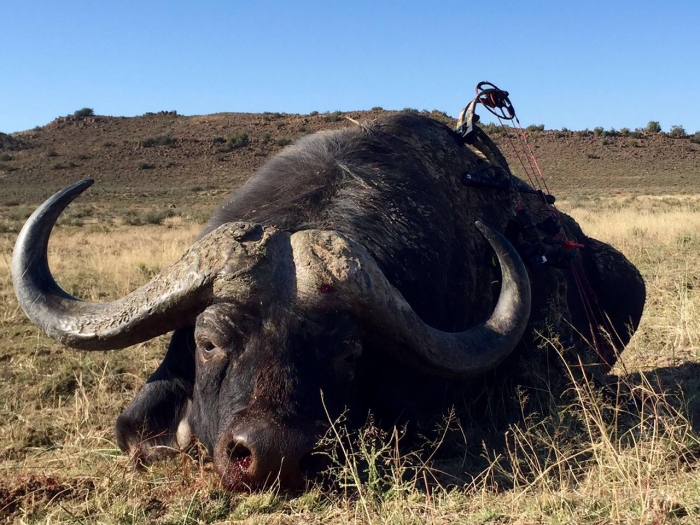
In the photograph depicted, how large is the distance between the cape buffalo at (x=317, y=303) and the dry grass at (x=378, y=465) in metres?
0.20

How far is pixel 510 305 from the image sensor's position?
3.63 meters

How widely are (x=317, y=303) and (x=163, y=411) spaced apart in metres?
1.27

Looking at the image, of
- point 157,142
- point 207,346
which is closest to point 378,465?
point 207,346

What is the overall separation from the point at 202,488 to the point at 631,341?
15.5 ft

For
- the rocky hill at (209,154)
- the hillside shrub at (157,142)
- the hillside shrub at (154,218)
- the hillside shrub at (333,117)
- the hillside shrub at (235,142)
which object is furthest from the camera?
the hillside shrub at (333,117)

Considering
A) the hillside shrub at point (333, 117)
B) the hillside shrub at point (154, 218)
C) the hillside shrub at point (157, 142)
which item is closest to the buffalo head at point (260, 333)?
the hillside shrub at point (154, 218)

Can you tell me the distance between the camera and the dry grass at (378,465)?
2.66m

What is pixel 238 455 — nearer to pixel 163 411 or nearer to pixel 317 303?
pixel 317 303

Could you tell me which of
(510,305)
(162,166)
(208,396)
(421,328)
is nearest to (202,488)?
(208,396)

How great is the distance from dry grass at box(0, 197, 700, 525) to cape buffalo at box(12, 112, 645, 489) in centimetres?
20

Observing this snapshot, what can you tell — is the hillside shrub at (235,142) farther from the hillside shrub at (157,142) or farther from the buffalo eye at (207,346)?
the buffalo eye at (207,346)

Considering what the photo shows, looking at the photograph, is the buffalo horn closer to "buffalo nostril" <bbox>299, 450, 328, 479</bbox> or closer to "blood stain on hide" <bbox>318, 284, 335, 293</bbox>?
"blood stain on hide" <bbox>318, 284, 335, 293</bbox>

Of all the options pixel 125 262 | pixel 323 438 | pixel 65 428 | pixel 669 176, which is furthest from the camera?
pixel 669 176

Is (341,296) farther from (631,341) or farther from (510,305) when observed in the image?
(631,341)
